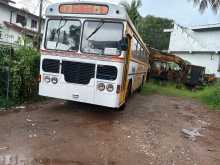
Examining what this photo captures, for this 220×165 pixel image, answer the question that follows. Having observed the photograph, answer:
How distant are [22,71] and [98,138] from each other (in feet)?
13.8

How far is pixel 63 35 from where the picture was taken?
355 inches

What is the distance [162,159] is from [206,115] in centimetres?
695

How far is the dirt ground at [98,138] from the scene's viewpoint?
19.6 ft

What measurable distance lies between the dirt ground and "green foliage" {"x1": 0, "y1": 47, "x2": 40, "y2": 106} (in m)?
0.57

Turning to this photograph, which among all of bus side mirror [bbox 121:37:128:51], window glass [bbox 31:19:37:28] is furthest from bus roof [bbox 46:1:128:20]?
window glass [bbox 31:19:37:28]

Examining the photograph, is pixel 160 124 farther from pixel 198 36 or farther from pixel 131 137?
pixel 198 36

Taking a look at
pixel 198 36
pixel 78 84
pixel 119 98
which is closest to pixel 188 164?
pixel 119 98

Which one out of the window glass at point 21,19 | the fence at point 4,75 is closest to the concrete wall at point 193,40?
the window glass at point 21,19

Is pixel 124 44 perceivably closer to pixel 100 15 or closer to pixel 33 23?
pixel 100 15

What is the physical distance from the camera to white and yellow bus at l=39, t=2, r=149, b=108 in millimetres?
8539

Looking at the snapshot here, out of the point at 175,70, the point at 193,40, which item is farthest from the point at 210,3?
the point at 193,40

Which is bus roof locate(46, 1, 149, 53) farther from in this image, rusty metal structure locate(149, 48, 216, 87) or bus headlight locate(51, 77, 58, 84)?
rusty metal structure locate(149, 48, 216, 87)

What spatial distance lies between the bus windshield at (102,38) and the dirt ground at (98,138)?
2.07m

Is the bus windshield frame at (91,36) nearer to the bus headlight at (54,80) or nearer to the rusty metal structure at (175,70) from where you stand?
the bus headlight at (54,80)
